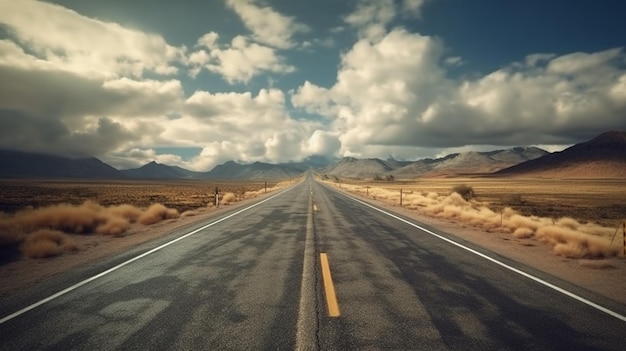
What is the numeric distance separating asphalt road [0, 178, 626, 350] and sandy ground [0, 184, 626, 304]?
619 mm

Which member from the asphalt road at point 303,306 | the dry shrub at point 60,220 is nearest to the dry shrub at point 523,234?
the asphalt road at point 303,306

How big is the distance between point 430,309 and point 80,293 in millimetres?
5917

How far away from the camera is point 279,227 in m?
13.5

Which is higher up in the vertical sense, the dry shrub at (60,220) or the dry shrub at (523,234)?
the dry shrub at (60,220)

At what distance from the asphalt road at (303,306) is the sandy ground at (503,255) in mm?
619

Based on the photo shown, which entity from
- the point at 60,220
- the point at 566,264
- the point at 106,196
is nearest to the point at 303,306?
the point at 566,264

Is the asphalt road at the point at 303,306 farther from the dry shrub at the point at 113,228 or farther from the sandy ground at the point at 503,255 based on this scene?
the dry shrub at the point at 113,228

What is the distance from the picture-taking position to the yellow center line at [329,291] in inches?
191

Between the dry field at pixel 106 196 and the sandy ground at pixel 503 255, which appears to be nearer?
the sandy ground at pixel 503 255

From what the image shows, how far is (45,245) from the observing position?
9.08 meters

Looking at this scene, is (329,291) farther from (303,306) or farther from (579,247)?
(579,247)

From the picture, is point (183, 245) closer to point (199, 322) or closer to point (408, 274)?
point (199, 322)

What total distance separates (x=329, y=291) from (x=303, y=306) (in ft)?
2.68

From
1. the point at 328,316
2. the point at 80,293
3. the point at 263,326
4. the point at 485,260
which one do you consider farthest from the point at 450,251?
the point at 80,293
